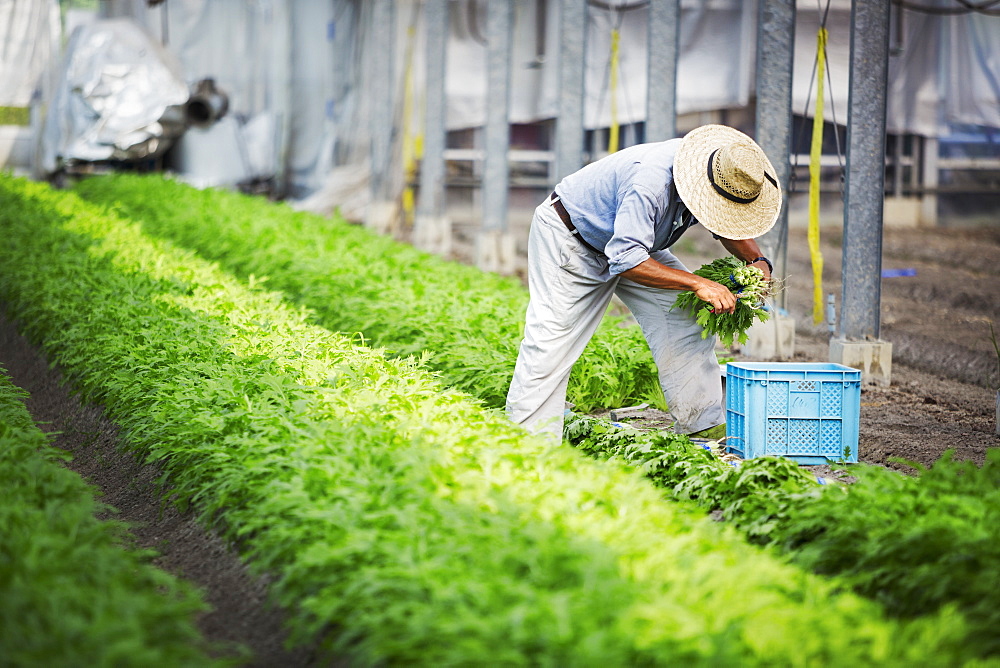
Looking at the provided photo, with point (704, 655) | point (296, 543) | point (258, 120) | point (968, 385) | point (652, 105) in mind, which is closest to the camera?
point (704, 655)

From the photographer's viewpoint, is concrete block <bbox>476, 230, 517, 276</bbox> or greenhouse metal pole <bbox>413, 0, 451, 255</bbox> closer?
concrete block <bbox>476, 230, 517, 276</bbox>

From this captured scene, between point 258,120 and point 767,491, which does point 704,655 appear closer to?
point 767,491

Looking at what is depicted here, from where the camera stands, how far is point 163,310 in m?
6.01

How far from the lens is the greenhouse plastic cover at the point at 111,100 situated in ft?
50.4

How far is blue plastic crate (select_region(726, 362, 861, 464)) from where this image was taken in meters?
4.57

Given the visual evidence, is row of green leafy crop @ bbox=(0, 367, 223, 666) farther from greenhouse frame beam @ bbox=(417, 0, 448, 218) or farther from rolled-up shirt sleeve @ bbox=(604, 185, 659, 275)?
greenhouse frame beam @ bbox=(417, 0, 448, 218)

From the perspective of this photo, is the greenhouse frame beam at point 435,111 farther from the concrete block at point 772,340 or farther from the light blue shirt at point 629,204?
the light blue shirt at point 629,204

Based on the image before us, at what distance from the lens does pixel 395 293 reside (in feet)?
22.8

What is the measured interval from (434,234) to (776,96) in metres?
6.55

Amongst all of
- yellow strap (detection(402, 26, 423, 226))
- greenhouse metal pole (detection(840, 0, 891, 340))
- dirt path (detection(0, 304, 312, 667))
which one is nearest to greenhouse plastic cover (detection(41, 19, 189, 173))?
yellow strap (detection(402, 26, 423, 226))

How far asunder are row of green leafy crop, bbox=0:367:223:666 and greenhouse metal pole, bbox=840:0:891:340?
4.66 m

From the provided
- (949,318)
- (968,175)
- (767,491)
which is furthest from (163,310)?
(968,175)

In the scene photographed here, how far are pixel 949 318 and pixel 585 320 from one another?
5.29 m

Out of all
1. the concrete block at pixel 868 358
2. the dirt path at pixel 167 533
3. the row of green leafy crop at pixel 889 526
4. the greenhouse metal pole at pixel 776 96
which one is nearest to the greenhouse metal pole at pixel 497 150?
the greenhouse metal pole at pixel 776 96
